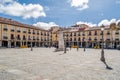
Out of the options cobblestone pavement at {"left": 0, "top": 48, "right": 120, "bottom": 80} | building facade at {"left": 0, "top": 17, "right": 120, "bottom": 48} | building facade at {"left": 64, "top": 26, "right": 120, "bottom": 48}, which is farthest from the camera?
building facade at {"left": 64, "top": 26, "right": 120, "bottom": 48}

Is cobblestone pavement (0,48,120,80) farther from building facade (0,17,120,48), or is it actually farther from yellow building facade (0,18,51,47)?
building facade (0,17,120,48)

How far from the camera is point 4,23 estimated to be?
50656 mm

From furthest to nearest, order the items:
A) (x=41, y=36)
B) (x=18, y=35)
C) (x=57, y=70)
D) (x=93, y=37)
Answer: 1. (x=41, y=36)
2. (x=93, y=37)
3. (x=18, y=35)
4. (x=57, y=70)

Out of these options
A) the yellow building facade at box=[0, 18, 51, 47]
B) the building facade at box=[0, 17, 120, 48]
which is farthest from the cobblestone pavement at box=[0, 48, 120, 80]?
the building facade at box=[0, 17, 120, 48]

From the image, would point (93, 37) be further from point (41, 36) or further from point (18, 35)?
point (18, 35)

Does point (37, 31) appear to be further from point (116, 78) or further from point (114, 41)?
point (116, 78)

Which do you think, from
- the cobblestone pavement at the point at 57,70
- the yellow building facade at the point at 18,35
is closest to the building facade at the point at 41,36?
the yellow building facade at the point at 18,35

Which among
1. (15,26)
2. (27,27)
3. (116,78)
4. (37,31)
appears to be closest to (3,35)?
(15,26)

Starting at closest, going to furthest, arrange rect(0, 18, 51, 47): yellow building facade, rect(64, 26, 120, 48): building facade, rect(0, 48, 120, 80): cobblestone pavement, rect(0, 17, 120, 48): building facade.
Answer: rect(0, 48, 120, 80): cobblestone pavement → rect(0, 18, 51, 47): yellow building facade → rect(0, 17, 120, 48): building facade → rect(64, 26, 120, 48): building facade

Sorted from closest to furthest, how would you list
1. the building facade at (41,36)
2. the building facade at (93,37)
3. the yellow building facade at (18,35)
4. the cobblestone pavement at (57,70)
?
the cobblestone pavement at (57,70) < the yellow building facade at (18,35) < the building facade at (41,36) < the building facade at (93,37)

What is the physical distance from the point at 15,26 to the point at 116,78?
170 ft

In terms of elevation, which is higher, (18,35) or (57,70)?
(18,35)

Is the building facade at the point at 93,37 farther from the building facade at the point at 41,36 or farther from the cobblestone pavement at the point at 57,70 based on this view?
the cobblestone pavement at the point at 57,70

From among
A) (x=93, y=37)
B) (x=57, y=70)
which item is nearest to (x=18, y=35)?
(x=93, y=37)
